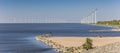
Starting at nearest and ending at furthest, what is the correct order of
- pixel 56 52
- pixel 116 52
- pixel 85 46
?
1. pixel 116 52
2. pixel 85 46
3. pixel 56 52

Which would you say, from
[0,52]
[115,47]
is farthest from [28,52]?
[115,47]

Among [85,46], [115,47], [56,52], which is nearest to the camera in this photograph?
[115,47]

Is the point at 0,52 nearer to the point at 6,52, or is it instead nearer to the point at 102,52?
the point at 6,52

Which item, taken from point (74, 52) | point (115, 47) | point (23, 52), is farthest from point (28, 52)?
point (115, 47)

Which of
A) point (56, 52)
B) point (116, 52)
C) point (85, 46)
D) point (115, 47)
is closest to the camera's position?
point (116, 52)

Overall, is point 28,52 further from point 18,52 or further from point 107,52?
point 107,52

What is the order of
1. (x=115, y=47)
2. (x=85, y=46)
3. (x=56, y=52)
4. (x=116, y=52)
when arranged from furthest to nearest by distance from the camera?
1. (x=56, y=52)
2. (x=85, y=46)
3. (x=115, y=47)
4. (x=116, y=52)

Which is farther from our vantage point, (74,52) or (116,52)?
(74,52)

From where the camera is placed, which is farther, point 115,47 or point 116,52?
point 115,47

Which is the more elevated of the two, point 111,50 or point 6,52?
point 111,50
